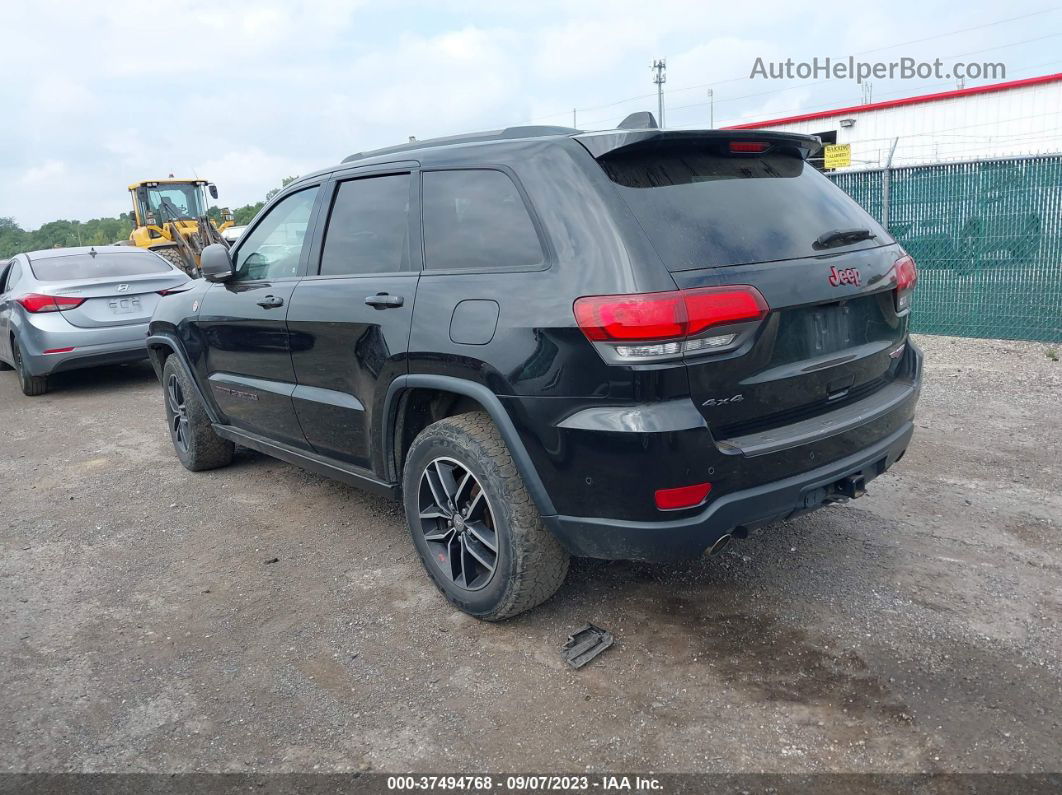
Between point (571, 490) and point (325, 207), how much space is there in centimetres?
210

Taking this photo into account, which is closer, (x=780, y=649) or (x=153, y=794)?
(x=153, y=794)

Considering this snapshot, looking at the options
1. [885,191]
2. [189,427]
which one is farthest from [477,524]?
[885,191]

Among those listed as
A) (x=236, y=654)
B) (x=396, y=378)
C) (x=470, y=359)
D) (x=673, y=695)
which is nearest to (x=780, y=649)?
(x=673, y=695)

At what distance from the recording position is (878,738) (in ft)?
8.23

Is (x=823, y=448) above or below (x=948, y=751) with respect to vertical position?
above

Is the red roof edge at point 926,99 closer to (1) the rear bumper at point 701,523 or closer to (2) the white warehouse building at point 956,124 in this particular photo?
(2) the white warehouse building at point 956,124

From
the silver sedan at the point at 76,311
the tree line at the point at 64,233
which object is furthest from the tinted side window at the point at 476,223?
the tree line at the point at 64,233

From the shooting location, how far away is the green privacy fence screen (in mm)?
7859

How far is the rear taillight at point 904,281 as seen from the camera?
3326mm

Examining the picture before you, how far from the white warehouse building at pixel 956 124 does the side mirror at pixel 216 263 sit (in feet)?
51.8

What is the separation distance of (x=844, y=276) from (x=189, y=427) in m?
4.26

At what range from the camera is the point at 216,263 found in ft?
14.9

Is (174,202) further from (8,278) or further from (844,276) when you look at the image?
(844,276)

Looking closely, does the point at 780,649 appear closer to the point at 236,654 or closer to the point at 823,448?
the point at 823,448
